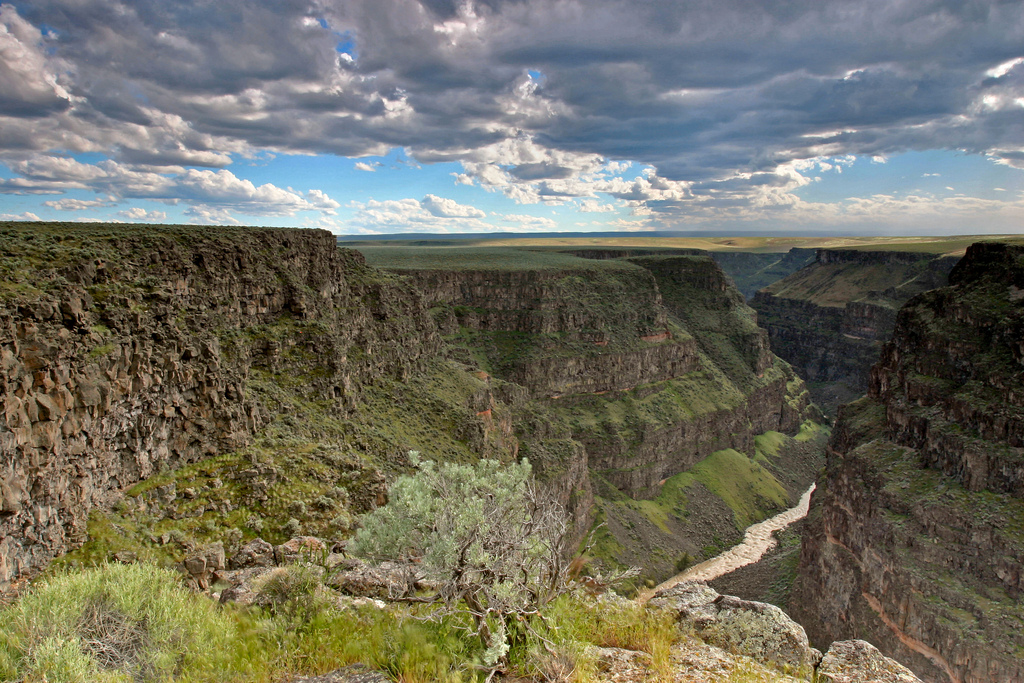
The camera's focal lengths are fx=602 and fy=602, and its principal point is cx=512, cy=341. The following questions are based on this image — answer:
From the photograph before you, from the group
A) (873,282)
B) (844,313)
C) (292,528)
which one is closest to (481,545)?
(292,528)

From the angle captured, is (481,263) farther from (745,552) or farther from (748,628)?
(748,628)

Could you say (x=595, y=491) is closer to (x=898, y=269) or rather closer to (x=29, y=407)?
(x=29, y=407)

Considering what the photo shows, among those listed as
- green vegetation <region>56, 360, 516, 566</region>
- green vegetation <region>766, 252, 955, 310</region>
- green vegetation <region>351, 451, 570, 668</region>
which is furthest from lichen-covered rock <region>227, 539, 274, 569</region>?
green vegetation <region>766, 252, 955, 310</region>

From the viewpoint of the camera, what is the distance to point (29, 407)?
752 inches

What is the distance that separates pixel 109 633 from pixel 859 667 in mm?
17086

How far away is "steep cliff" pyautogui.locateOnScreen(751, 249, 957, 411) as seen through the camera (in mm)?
151250

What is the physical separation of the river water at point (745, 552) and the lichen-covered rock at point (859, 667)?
52687 mm

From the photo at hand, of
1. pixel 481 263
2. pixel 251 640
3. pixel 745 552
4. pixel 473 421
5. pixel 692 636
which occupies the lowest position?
pixel 745 552

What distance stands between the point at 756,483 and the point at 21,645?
3884 inches

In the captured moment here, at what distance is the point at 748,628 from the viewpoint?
16.1 m

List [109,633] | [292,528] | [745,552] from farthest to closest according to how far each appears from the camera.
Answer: [745,552]
[292,528]
[109,633]

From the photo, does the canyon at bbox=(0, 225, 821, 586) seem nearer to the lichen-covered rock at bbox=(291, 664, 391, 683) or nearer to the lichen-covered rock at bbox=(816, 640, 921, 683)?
the lichen-covered rock at bbox=(291, 664, 391, 683)

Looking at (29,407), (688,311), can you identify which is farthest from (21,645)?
(688,311)

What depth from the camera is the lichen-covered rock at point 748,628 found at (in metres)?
15.1
